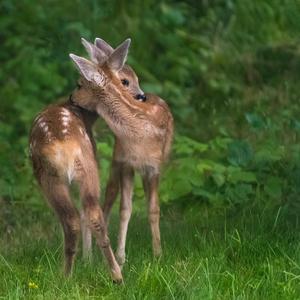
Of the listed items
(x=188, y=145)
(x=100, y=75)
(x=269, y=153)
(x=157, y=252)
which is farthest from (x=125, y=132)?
(x=188, y=145)

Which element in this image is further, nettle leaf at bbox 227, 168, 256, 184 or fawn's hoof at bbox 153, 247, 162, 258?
nettle leaf at bbox 227, 168, 256, 184

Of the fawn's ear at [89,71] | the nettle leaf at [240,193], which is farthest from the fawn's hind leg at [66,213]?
the nettle leaf at [240,193]

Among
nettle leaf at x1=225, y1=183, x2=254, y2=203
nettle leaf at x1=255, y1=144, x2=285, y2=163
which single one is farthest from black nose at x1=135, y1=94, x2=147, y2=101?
nettle leaf at x1=255, y1=144, x2=285, y2=163

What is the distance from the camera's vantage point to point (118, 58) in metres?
6.75

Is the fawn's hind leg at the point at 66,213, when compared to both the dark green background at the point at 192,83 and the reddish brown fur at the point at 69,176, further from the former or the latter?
the dark green background at the point at 192,83

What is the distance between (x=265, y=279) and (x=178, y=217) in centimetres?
235

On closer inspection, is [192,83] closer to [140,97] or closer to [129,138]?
[140,97]

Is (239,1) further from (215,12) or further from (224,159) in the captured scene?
(224,159)

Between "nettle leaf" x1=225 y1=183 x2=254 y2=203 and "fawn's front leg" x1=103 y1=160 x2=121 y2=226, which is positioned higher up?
"fawn's front leg" x1=103 y1=160 x2=121 y2=226

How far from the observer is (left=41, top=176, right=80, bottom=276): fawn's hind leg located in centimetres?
607

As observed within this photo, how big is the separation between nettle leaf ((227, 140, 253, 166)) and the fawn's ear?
7.45 ft

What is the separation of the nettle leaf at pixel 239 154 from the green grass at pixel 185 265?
1.03 meters

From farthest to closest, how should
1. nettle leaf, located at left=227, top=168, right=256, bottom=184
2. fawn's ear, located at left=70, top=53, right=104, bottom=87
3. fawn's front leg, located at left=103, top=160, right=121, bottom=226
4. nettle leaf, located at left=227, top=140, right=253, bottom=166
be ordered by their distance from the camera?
nettle leaf, located at left=227, top=140, right=253, bottom=166
nettle leaf, located at left=227, top=168, right=256, bottom=184
fawn's front leg, located at left=103, top=160, right=121, bottom=226
fawn's ear, located at left=70, top=53, right=104, bottom=87

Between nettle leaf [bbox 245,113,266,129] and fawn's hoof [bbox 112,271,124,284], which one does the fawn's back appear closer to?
fawn's hoof [bbox 112,271,124,284]
